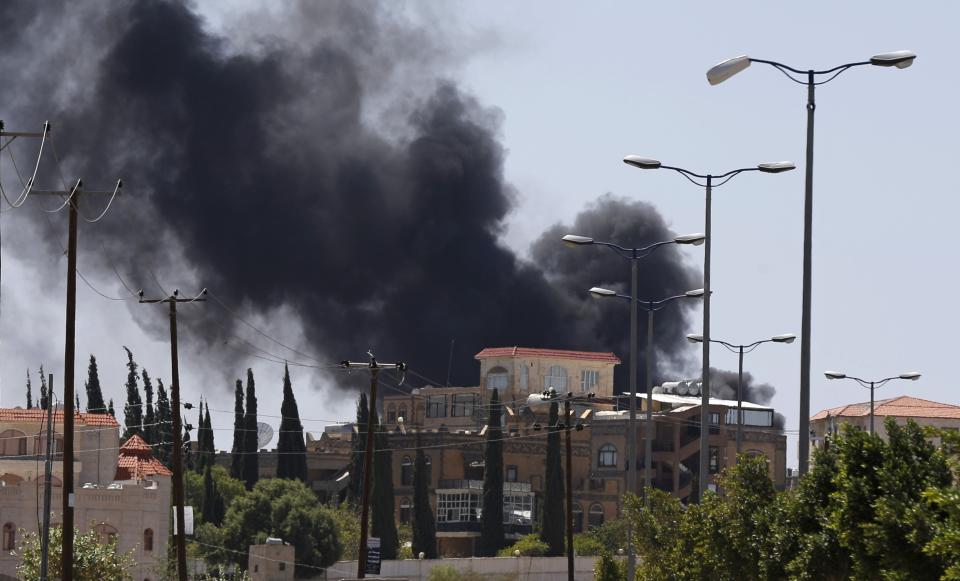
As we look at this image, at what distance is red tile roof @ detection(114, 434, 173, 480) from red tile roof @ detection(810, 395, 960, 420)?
72.3 meters

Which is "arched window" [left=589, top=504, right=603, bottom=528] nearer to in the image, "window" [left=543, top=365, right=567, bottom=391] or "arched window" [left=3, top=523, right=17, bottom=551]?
"window" [left=543, top=365, right=567, bottom=391]

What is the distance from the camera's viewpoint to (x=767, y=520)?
40.6 m

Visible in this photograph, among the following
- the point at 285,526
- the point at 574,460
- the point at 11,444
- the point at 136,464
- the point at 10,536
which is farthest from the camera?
the point at 574,460

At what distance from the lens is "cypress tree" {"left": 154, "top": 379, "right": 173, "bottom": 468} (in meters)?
140

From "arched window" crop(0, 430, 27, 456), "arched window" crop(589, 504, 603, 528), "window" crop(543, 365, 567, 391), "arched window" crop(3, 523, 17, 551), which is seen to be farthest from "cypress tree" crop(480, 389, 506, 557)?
"arched window" crop(3, 523, 17, 551)

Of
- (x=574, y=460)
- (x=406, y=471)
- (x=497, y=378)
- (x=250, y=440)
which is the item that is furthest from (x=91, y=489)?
(x=497, y=378)

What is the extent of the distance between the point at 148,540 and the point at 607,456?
2333 inches

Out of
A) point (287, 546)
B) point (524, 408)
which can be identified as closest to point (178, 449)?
point (287, 546)

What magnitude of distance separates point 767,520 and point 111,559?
153 feet

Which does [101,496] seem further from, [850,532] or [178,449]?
[850,532]

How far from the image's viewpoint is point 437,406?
7052 inches

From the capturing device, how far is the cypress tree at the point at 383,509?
125938 millimetres

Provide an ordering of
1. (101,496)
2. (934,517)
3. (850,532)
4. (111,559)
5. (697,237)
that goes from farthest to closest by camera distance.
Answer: (101,496) < (111,559) < (697,237) < (850,532) < (934,517)

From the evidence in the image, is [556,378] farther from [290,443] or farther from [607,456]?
[290,443]
